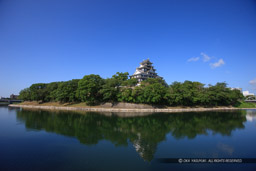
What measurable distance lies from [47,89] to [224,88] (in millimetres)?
64061

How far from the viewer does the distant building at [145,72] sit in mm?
45344

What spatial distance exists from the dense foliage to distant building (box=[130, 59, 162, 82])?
8018 millimetres

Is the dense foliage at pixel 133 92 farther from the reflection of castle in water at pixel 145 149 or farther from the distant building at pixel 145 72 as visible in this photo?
the reflection of castle in water at pixel 145 149

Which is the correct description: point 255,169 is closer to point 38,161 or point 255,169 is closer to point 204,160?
point 204,160

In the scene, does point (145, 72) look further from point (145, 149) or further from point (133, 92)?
point (145, 149)

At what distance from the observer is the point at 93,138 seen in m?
10.0

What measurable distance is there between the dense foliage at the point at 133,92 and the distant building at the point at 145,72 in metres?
8.02

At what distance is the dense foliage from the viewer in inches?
1256

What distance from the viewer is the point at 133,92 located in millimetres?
31266

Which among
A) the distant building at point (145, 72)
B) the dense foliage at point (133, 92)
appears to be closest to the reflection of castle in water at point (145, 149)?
the dense foliage at point (133, 92)

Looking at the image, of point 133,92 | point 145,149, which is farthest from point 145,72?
point 145,149

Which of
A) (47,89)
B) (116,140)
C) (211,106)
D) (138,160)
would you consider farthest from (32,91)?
(211,106)

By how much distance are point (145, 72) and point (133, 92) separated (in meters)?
18.2

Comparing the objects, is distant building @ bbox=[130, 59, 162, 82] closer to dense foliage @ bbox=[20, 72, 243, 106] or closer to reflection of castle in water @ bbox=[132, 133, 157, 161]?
dense foliage @ bbox=[20, 72, 243, 106]
